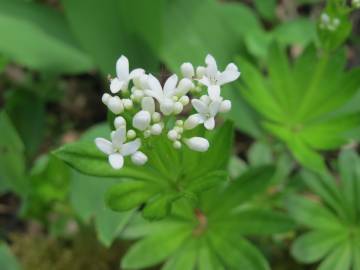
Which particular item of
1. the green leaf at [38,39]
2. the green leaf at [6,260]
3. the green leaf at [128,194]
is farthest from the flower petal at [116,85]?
the green leaf at [38,39]

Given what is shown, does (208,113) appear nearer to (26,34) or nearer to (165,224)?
(165,224)

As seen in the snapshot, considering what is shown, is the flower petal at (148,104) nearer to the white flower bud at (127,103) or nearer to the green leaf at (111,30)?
the white flower bud at (127,103)

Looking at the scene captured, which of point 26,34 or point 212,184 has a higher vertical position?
point 26,34

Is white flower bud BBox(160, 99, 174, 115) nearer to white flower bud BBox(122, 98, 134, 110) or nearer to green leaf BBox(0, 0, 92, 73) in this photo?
white flower bud BBox(122, 98, 134, 110)

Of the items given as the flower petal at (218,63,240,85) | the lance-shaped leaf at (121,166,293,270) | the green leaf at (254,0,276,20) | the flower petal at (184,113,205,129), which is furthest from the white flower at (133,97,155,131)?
the green leaf at (254,0,276,20)

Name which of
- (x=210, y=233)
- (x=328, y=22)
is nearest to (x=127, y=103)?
(x=210, y=233)

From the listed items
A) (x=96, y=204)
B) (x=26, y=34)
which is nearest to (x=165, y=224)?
(x=96, y=204)

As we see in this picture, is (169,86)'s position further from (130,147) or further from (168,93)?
(130,147)
